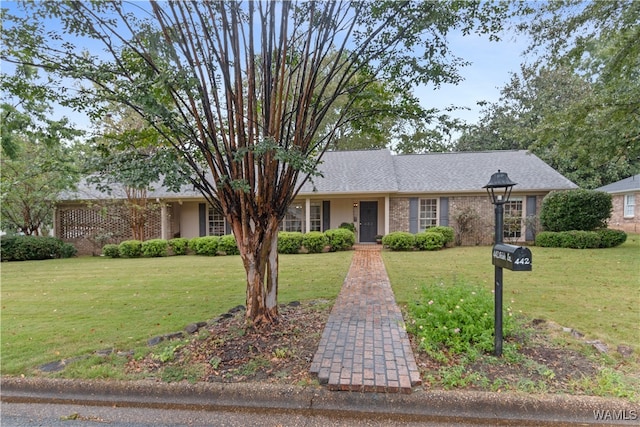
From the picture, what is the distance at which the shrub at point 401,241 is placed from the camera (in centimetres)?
1211

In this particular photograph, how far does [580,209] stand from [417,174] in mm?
6387

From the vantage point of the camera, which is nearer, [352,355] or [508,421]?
[508,421]

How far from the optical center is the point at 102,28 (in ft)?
11.8

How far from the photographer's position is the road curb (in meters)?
2.48

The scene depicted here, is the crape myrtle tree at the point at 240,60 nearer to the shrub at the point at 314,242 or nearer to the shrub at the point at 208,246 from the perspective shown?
the shrub at the point at 314,242

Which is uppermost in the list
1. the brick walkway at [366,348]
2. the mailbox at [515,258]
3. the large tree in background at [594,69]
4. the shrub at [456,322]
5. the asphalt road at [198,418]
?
the large tree in background at [594,69]

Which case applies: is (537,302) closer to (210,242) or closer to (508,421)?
(508,421)

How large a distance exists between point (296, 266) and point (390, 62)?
21.1 ft

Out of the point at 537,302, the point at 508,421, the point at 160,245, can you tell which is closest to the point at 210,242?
the point at 160,245

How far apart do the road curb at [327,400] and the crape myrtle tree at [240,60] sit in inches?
49.9

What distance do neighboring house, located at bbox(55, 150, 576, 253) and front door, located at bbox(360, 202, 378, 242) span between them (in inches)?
1.8

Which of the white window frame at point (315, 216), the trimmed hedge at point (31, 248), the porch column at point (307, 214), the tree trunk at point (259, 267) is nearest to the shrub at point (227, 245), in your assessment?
the porch column at point (307, 214)

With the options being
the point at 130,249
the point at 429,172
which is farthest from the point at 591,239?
the point at 130,249

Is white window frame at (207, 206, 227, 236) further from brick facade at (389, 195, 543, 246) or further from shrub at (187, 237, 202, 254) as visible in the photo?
brick facade at (389, 195, 543, 246)
